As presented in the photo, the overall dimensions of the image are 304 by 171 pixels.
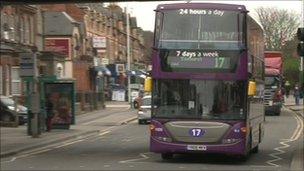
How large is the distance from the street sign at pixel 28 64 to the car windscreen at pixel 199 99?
1004 cm

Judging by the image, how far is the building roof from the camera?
60969 millimetres

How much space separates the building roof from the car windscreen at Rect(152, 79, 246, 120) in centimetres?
4452

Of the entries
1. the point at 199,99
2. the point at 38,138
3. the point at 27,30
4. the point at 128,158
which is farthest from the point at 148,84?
the point at 27,30

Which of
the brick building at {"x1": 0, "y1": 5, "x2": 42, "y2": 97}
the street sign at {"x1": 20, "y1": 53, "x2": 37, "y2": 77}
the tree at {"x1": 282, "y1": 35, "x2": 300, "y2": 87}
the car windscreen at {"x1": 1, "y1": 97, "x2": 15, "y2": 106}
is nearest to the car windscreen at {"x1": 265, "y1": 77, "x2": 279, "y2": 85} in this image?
the brick building at {"x1": 0, "y1": 5, "x2": 42, "y2": 97}

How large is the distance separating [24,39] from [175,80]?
29.8 metres

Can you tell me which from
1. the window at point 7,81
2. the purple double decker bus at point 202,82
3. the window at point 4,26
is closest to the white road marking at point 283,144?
the purple double decker bus at point 202,82

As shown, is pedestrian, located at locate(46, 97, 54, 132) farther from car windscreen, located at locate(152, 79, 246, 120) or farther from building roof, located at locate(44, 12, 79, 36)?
building roof, located at locate(44, 12, 79, 36)

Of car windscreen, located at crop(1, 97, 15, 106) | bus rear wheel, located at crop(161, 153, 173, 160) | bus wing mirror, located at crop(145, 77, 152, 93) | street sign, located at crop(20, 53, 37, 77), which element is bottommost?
bus rear wheel, located at crop(161, 153, 173, 160)

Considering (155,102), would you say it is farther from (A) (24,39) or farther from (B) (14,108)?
(A) (24,39)

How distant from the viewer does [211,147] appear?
16.7 metres

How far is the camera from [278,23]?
88625 millimetres

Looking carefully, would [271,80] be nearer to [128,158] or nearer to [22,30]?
[22,30]

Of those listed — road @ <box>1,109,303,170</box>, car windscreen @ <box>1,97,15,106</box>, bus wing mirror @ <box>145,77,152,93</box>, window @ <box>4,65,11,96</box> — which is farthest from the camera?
window @ <box>4,65,11,96</box>

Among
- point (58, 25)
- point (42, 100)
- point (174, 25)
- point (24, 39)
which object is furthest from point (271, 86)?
point (174, 25)
